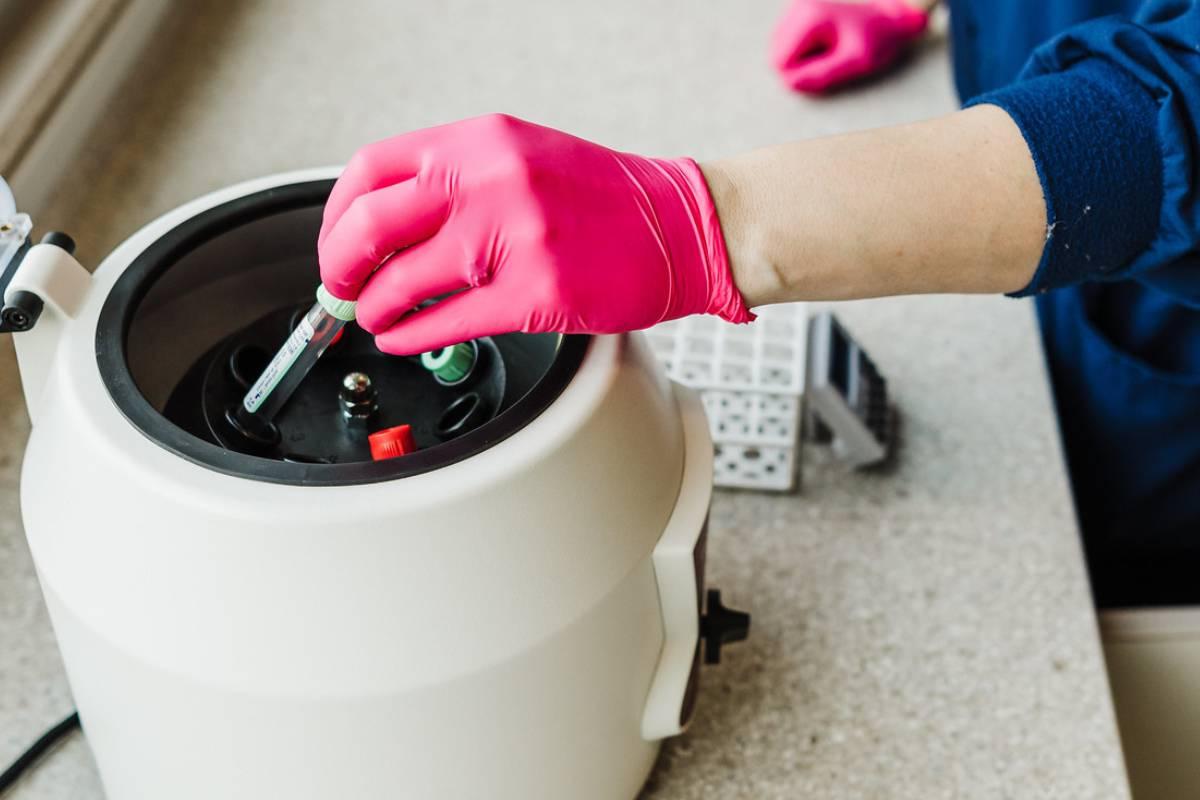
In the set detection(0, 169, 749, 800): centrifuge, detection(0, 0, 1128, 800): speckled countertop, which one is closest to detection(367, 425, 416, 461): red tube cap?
detection(0, 169, 749, 800): centrifuge

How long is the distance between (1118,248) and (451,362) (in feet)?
1.41

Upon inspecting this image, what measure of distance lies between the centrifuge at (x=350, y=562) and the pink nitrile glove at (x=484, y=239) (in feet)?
0.09

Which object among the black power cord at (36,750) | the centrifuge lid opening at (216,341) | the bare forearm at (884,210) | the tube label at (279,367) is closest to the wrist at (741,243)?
the bare forearm at (884,210)

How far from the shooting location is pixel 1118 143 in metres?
0.68

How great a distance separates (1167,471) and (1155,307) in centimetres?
19

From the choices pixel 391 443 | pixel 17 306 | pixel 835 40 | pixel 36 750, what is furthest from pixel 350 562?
pixel 835 40

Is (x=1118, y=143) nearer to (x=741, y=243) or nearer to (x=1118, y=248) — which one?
(x=1118, y=248)

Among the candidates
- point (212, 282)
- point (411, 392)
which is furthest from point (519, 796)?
point (212, 282)

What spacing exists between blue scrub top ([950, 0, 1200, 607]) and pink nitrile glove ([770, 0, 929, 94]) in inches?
3.5

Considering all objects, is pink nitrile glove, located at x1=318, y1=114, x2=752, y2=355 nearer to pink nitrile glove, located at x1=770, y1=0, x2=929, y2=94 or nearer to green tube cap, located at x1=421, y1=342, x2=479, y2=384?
green tube cap, located at x1=421, y1=342, x2=479, y2=384

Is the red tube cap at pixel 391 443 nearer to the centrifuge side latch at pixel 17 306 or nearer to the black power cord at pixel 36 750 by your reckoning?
the centrifuge side latch at pixel 17 306

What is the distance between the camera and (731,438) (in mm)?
851

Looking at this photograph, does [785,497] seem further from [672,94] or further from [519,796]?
[672,94]

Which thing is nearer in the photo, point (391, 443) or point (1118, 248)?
point (391, 443)
